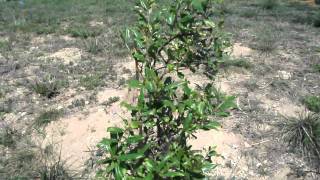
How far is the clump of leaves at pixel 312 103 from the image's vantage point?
505 centimetres

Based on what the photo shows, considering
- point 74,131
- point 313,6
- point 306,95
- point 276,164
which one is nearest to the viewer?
point 276,164

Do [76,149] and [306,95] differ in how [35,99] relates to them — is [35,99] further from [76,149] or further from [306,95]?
[306,95]

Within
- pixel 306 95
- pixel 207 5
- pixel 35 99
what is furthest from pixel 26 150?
pixel 306 95

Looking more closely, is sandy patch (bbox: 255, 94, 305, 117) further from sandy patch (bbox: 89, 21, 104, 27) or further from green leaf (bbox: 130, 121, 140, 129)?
sandy patch (bbox: 89, 21, 104, 27)

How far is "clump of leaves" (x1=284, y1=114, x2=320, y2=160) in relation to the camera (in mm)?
4355

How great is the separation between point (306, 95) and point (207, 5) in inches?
135

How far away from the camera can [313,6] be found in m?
10.5

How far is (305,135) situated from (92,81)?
288cm

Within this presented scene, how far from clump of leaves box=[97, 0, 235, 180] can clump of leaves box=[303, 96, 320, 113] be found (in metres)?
2.79

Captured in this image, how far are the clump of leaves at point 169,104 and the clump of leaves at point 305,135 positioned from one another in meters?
Answer: 2.09

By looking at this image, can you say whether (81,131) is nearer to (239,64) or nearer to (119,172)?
(239,64)

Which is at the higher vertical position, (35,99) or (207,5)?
(207,5)

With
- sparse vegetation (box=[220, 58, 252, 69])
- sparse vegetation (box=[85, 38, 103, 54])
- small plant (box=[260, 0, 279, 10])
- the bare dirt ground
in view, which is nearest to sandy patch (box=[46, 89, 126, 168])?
the bare dirt ground

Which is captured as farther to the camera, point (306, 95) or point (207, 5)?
point (306, 95)
